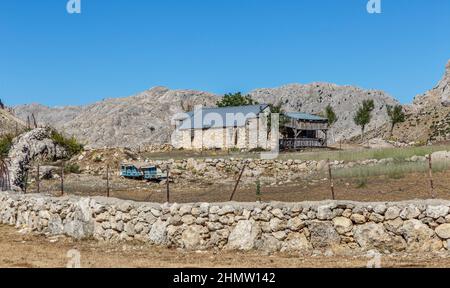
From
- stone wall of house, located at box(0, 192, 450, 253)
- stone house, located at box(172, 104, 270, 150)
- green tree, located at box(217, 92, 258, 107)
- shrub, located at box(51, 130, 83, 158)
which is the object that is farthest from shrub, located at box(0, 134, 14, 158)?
green tree, located at box(217, 92, 258, 107)

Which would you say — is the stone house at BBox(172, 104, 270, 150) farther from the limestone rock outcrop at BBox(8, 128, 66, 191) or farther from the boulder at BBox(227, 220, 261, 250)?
the boulder at BBox(227, 220, 261, 250)

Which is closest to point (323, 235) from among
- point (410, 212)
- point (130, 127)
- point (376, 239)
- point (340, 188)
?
point (376, 239)

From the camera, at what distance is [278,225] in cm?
1380

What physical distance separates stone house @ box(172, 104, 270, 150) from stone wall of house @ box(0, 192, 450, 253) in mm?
55459

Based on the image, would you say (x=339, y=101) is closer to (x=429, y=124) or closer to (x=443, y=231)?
(x=429, y=124)

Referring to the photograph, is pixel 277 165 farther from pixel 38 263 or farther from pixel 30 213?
pixel 38 263

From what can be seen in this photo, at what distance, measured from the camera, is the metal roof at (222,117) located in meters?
72.6

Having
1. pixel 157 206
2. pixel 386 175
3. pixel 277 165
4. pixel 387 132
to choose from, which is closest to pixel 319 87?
pixel 387 132

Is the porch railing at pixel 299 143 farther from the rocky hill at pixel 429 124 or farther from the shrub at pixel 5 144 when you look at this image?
the shrub at pixel 5 144

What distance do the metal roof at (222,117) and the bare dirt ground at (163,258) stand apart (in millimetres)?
57712

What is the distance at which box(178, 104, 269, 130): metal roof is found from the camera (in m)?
72.6

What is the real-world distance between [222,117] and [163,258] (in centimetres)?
6194

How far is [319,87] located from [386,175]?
576ft

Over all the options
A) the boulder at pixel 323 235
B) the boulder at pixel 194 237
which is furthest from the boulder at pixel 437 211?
the boulder at pixel 194 237
